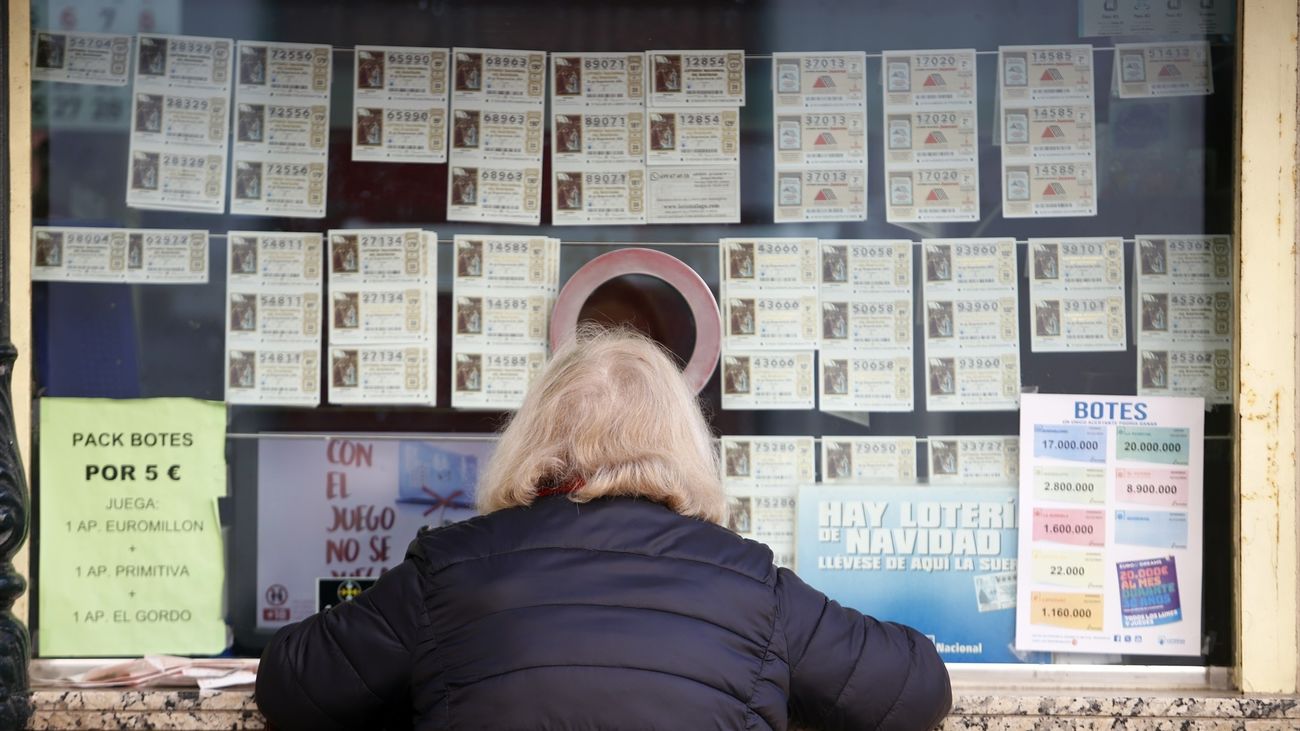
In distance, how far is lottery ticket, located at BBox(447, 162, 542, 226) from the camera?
11.0 feet

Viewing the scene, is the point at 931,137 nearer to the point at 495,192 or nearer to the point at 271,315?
the point at 495,192

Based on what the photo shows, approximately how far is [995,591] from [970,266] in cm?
90

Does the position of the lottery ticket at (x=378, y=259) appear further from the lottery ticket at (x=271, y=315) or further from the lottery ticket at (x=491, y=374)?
the lottery ticket at (x=491, y=374)

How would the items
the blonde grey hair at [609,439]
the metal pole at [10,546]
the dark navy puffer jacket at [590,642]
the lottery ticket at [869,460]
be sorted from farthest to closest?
the lottery ticket at [869,460], the metal pole at [10,546], the blonde grey hair at [609,439], the dark navy puffer jacket at [590,642]

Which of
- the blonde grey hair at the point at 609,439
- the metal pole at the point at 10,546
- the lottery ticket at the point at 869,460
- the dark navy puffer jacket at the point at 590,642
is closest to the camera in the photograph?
the dark navy puffer jacket at the point at 590,642

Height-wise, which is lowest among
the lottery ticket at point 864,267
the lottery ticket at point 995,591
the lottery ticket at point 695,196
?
the lottery ticket at point 995,591

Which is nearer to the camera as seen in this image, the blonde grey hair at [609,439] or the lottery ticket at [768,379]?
the blonde grey hair at [609,439]

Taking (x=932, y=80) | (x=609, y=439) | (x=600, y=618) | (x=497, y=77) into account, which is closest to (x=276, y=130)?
(x=497, y=77)

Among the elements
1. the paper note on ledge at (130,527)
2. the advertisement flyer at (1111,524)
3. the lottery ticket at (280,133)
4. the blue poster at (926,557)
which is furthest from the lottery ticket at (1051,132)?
the paper note on ledge at (130,527)

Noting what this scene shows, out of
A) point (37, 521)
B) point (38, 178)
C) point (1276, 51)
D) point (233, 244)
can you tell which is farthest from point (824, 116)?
point (37, 521)

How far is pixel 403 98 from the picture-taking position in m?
3.37

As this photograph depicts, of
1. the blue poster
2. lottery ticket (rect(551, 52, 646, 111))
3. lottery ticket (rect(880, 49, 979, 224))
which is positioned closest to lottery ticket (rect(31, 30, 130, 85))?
lottery ticket (rect(551, 52, 646, 111))

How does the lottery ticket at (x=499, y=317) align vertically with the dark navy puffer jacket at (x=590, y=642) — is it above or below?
above

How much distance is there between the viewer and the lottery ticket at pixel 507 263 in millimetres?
3354
